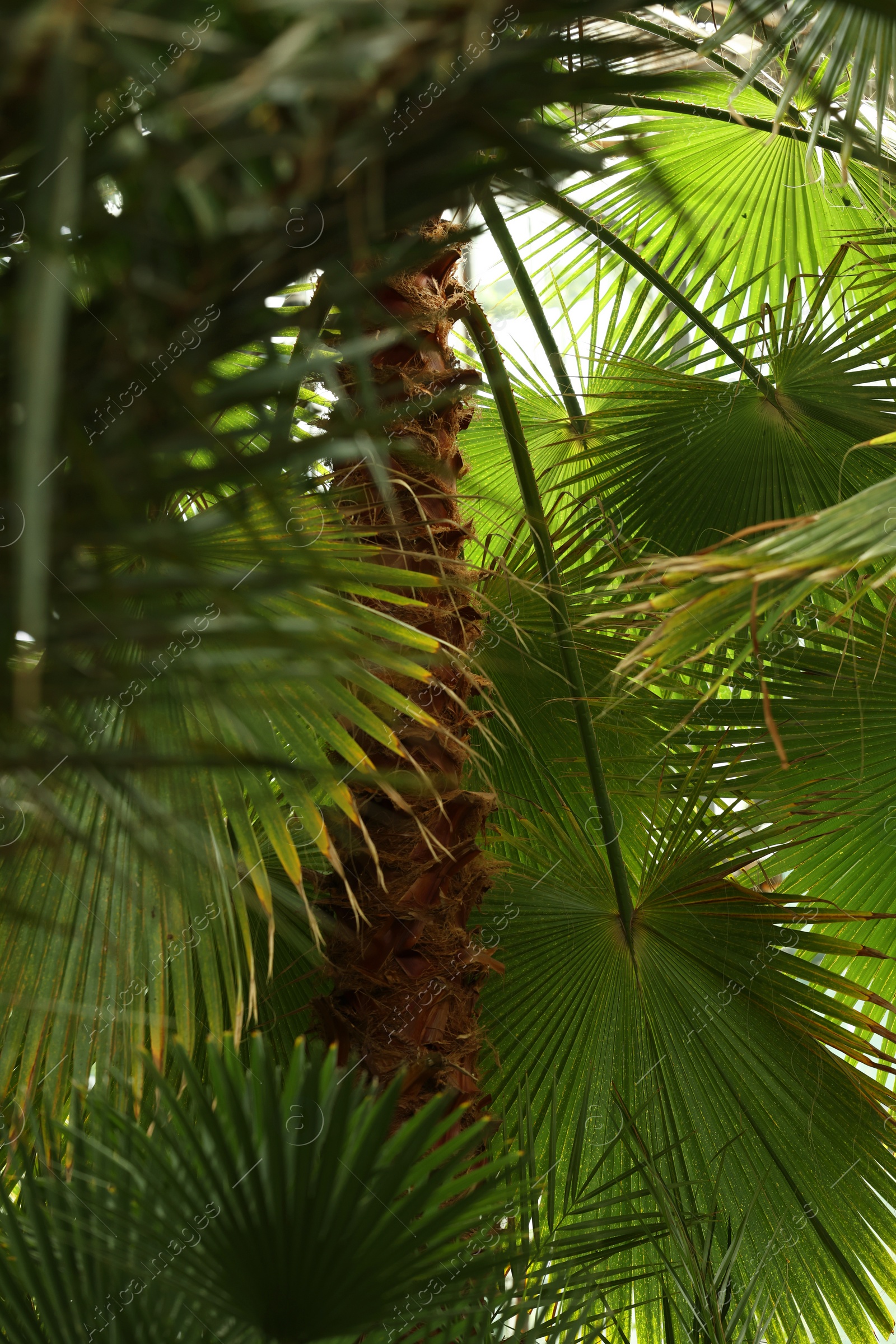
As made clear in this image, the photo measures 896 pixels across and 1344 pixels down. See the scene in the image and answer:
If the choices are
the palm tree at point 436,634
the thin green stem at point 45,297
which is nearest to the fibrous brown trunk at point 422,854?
the palm tree at point 436,634

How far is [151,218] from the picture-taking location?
16 centimetres

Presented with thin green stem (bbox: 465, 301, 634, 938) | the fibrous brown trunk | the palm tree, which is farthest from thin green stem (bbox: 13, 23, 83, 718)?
thin green stem (bbox: 465, 301, 634, 938)

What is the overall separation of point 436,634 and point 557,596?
25 centimetres

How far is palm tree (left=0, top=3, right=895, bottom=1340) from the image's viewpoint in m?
0.16

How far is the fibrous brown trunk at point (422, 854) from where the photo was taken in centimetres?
90

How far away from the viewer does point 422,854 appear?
0.92 meters

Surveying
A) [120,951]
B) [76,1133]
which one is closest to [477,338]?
[120,951]

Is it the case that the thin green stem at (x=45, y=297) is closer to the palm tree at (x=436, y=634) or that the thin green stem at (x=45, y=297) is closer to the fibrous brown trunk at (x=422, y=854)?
the palm tree at (x=436, y=634)

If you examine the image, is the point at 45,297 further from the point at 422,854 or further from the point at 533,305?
the point at 533,305

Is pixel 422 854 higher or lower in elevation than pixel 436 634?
lower

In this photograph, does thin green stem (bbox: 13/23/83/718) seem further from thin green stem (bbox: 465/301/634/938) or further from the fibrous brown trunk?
thin green stem (bbox: 465/301/634/938)

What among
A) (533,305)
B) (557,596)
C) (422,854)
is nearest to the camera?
(422,854)

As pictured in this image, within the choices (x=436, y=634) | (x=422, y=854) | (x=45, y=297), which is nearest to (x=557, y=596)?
(x=436, y=634)

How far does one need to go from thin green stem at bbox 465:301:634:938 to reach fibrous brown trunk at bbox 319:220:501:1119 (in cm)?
8
